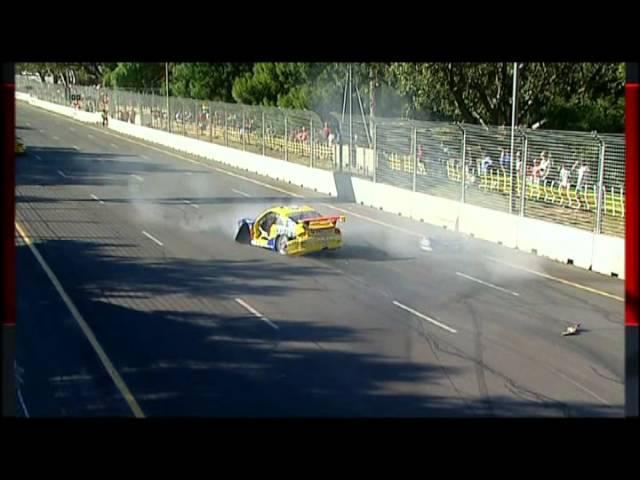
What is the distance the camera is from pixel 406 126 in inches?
1206

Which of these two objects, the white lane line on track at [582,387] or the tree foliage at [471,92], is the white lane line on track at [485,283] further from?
the tree foliage at [471,92]

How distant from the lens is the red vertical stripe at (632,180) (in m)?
4.39

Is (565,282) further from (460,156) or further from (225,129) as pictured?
(225,129)

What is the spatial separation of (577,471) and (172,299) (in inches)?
521

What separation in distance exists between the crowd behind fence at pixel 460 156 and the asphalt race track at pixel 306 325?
174 cm

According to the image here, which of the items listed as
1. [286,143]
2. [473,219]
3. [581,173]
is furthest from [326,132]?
[581,173]

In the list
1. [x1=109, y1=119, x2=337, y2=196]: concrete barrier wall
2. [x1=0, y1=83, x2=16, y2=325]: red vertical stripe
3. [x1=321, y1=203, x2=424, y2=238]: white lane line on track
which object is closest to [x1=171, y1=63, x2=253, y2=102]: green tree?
[x1=109, y1=119, x2=337, y2=196]: concrete barrier wall

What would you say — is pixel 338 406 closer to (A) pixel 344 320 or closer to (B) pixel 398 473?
(A) pixel 344 320

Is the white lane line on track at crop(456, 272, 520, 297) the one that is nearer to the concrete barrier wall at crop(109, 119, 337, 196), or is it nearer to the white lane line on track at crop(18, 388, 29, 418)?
the white lane line on track at crop(18, 388, 29, 418)

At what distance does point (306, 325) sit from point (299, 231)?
644 centimetres

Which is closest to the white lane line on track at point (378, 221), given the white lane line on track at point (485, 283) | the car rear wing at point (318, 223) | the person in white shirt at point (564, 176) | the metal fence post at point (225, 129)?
the car rear wing at point (318, 223)

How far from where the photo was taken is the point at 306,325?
49.0 ft
